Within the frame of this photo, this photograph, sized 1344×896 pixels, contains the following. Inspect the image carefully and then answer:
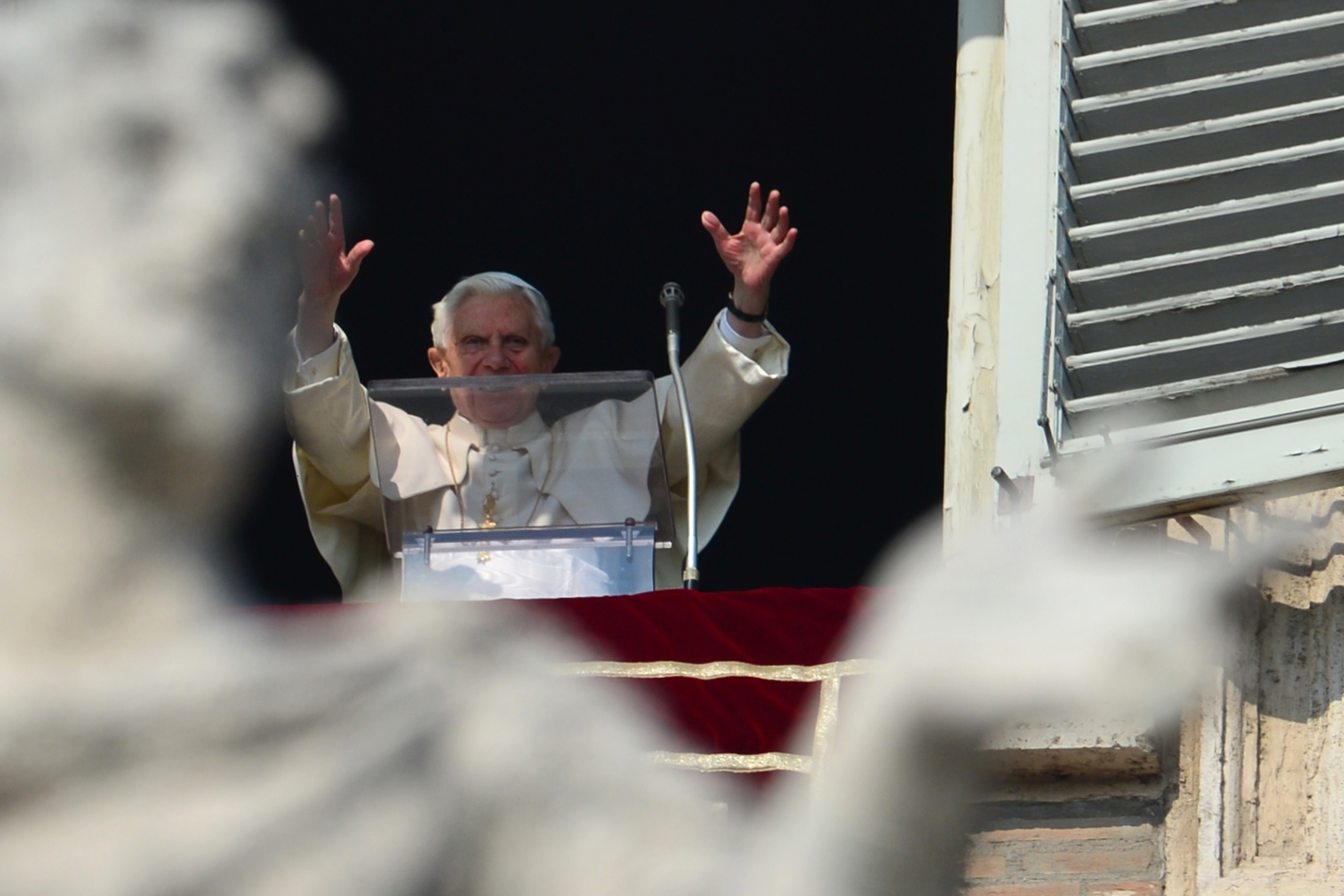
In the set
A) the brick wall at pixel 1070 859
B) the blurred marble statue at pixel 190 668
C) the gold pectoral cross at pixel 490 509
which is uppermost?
the blurred marble statue at pixel 190 668

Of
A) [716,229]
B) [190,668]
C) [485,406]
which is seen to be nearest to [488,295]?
[485,406]

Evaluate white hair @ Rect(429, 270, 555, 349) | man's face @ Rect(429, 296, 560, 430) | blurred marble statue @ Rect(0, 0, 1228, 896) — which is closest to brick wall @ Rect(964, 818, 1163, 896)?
blurred marble statue @ Rect(0, 0, 1228, 896)

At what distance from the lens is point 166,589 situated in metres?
2.21

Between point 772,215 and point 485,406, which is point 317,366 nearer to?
point 485,406

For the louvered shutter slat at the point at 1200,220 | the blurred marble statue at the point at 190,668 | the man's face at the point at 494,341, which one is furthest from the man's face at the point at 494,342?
the blurred marble statue at the point at 190,668

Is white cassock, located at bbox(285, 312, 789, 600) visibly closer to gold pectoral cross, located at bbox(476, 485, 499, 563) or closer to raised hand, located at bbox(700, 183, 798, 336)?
gold pectoral cross, located at bbox(476, 485, 499, 563)

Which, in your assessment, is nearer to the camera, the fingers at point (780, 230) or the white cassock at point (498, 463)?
the white cassock at point (498, 463)

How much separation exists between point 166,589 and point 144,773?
0.19m

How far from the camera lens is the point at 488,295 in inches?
221

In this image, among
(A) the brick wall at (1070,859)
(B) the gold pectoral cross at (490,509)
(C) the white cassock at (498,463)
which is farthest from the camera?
(B) the gold pectoral cross at (490,509)

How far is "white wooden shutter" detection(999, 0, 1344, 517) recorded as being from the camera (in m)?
3.61

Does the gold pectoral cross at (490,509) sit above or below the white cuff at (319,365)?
below

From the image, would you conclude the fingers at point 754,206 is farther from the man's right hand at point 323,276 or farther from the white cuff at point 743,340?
the man's right hand at point 323,276

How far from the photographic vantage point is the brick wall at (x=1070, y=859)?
359 centimetres
